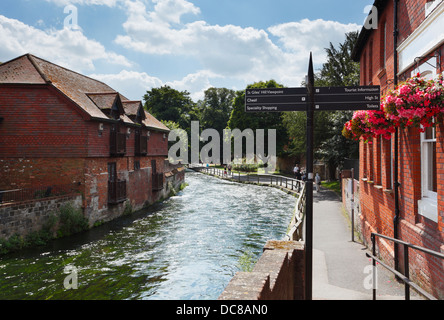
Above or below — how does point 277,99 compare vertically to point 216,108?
below

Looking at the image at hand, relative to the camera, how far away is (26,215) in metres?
13.9

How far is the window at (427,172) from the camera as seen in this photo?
6242 mm

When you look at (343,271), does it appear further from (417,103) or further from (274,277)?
(274,277)

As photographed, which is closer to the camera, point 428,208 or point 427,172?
point 428,208

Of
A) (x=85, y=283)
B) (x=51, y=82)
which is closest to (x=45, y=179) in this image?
(x=51, y=82)

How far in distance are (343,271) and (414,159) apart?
3.18 m

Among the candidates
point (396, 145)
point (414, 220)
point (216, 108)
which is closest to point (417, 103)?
point (396, 145)

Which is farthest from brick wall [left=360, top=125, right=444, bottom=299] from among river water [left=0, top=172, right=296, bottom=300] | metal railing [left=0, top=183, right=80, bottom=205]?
metal railing [left=0, top=183, right=80, bottom=205]

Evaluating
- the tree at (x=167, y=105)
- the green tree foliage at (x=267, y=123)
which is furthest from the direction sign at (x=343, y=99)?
the tree at (x=167, y=105)

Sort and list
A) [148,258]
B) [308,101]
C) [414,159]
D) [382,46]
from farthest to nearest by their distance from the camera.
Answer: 1. [148,258]
2. [382,46]
3. [414,159]
4. [308,101]

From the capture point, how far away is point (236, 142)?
162 ft

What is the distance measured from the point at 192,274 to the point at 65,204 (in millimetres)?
7901

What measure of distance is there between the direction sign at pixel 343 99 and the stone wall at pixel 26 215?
12611 millimetres

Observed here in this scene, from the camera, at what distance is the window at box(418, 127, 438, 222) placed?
624cm
